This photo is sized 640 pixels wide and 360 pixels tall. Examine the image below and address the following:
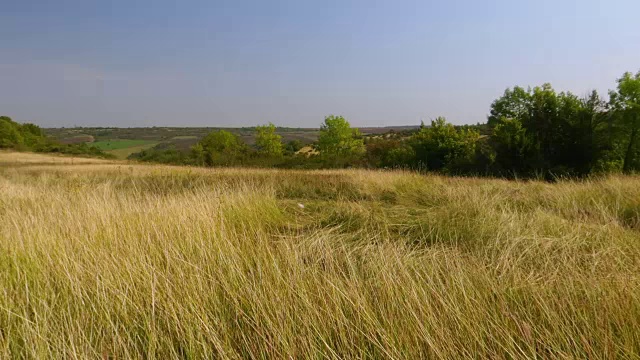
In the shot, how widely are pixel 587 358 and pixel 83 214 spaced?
4.36 meters

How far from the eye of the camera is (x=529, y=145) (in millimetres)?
20203

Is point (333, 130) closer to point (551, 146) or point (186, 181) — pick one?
point (551, 146)

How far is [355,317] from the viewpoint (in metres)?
1.72

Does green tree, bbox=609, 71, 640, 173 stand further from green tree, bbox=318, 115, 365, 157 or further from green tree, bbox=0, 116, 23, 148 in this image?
green tree, bbox=0, 116, 23, 148

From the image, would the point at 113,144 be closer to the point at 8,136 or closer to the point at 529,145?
the point at 8,136

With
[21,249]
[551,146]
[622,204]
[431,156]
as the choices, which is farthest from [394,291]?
[431,156]

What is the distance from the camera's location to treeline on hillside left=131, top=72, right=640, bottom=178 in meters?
19.8

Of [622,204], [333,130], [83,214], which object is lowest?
[622,204]

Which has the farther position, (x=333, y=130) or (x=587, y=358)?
(x=333, y=130)

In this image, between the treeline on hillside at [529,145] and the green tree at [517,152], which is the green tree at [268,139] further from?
the green tree at [517,152]

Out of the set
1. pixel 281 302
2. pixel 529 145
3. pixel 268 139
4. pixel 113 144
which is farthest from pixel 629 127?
pixel 113 144

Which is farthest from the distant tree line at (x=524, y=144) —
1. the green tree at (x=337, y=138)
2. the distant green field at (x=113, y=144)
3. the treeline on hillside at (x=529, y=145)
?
the green tree at (x=337, y=138)

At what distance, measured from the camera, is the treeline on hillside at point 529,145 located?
19844 millimetres

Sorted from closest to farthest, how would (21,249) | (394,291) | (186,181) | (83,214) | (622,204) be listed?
(394,291) → (21,249) → (83,214) → (622,204) → (186,181)
